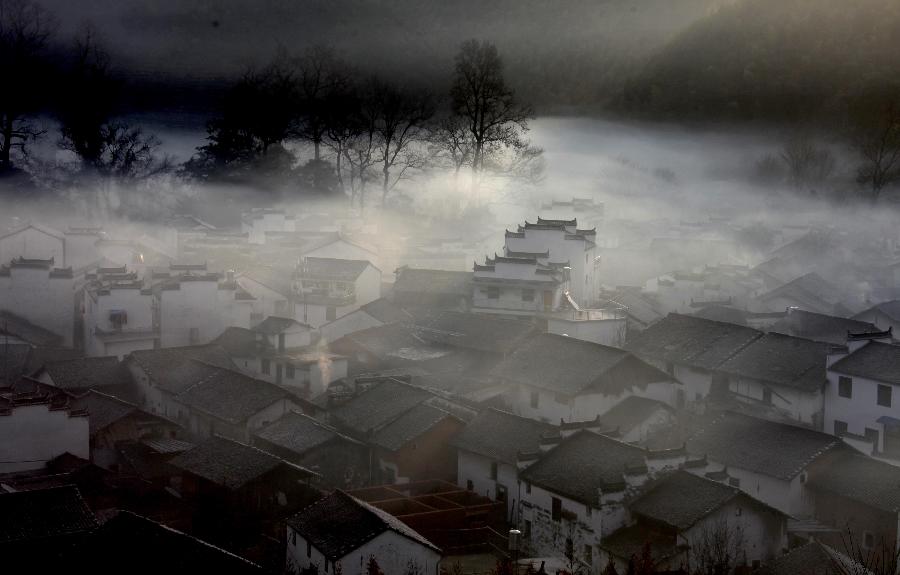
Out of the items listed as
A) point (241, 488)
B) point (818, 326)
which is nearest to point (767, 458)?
point (818, 326)

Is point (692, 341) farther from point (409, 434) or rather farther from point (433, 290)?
point (409, 434)

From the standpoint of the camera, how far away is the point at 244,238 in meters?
21.6

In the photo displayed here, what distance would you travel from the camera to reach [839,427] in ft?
43.2

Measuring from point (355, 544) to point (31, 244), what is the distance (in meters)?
13.2

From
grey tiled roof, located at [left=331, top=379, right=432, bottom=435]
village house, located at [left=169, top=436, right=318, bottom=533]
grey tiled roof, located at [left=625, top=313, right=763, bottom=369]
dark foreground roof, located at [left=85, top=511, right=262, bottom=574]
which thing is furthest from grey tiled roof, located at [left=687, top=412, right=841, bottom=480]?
dark foreground roof, located at [left=85, top=511, right=262, bottom=574]

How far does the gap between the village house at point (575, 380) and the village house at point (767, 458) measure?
1.53 meters

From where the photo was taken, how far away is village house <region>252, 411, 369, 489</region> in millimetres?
11805

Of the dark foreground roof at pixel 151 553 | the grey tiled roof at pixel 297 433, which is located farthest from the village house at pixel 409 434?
the dark foreground roof at pixel 151 553

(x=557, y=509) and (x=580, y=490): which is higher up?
(x=580, y=490)

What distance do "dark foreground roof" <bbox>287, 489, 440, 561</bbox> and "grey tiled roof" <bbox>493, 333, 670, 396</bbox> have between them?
4.48 metres

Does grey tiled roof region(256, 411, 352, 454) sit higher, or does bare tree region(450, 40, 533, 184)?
bare tree region(450, 40, 533, 184)

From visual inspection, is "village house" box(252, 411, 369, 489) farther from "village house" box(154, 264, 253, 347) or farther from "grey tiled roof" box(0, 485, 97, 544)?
"village house" box(154, 264, 253, 347)

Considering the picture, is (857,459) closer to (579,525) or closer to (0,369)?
(579,525)

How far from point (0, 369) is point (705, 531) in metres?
11.2
